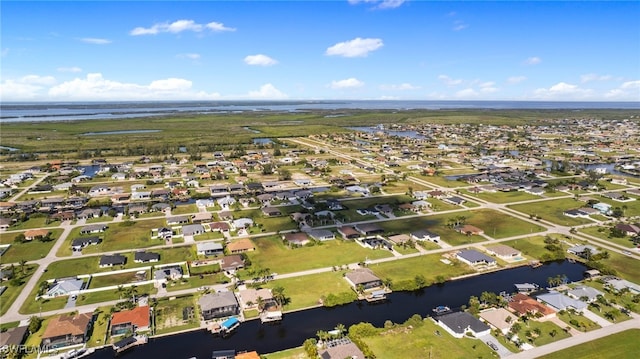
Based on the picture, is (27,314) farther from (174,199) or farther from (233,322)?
(174,199)

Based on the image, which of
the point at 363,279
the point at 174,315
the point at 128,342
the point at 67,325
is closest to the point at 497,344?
the point at 363,279

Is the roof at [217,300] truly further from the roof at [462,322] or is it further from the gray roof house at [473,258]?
the gray roof house at [473,258]

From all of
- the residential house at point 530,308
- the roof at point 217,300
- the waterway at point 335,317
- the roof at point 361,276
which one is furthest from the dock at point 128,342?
the residential house at point 530,308

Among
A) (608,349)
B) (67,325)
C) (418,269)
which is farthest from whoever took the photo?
(418,269)

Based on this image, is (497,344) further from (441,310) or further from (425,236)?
(425,236)

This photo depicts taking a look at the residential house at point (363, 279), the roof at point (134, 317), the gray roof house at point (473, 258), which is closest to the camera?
the roof at point (134, 317)

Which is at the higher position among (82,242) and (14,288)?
(82,242)

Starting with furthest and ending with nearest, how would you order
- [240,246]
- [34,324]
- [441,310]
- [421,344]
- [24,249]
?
1. [24,249]
2. [240,246]
3. [441,310]
4. [34,324]
5. [421,344]

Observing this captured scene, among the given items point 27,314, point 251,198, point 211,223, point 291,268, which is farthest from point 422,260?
point 27,314
